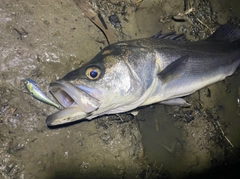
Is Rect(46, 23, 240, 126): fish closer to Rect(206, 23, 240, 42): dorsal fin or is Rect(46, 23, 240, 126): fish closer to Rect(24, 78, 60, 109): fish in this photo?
Rect(206, 23, 240, 42): dorsal fin

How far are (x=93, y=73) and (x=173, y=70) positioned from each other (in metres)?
0.97

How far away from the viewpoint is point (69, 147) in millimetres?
3320

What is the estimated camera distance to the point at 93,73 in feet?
8.67

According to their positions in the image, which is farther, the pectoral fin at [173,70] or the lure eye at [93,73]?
the pectoral fin at [173,70]

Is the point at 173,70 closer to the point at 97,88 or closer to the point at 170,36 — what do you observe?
the point at 170,36

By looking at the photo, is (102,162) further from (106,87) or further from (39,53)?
(39,53)

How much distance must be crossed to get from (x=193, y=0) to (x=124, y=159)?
2.89m

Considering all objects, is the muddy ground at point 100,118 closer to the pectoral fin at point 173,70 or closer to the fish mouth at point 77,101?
the fish mouth at point 77,101

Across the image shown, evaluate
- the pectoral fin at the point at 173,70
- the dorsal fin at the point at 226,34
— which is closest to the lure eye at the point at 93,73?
the pectoral fin at the point at 173,70

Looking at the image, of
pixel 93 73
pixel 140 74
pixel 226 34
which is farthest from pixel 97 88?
pixel 226 34

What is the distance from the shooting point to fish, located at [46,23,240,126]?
8.52ft

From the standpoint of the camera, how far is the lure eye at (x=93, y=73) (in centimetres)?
262

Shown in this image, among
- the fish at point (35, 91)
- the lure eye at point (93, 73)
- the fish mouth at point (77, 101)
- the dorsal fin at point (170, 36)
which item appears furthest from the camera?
the dorsal fin at point (170, 36)

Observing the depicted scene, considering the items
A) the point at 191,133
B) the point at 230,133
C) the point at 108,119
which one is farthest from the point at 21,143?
the point at 230,133
